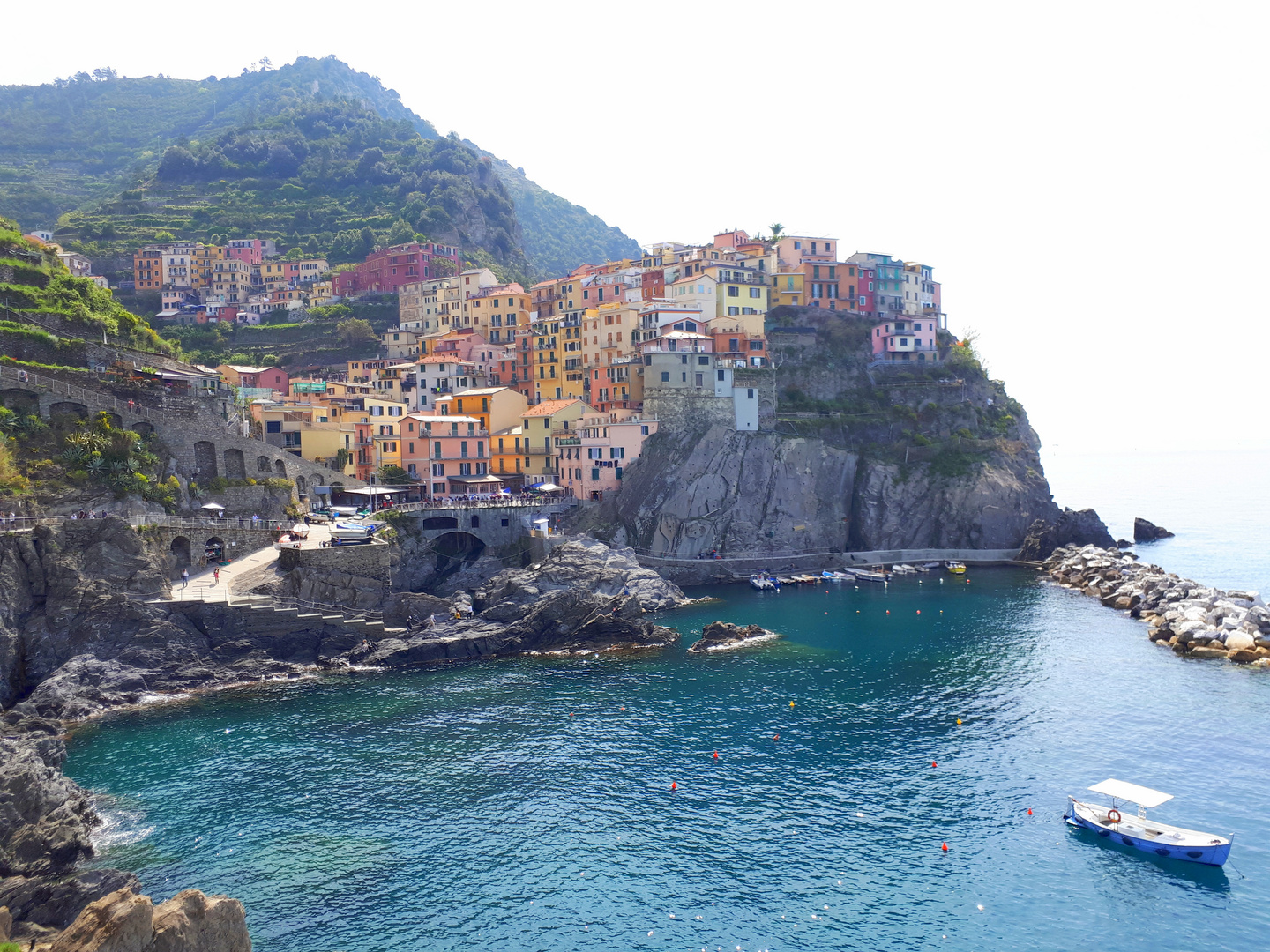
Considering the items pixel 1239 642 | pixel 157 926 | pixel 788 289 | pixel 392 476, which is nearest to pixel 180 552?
pixel 392 476

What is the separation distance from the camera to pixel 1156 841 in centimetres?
3031

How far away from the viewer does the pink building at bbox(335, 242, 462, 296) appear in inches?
4961

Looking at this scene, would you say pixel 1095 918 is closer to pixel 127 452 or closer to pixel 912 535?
pixel 127 452

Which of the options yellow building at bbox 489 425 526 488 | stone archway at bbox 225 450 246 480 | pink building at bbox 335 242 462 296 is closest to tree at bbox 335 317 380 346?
pink building at bbox 335 242 462 296

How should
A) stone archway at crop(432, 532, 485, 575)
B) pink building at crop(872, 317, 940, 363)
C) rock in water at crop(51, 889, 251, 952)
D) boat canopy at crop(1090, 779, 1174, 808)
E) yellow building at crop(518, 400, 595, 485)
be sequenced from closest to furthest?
1. rock in water at crop(51, 889, 251, 952)
2. boat canopy at crop(1090, 779, 1174, 808)
3. stone archway at crop(432, 532, 485, 575)
4. yellow building at crop(518, 400, 595, 485)
5. pink building at crop(872, 317, 940, 363)

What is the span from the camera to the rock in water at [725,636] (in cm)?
5628

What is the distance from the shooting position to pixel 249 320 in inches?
4719

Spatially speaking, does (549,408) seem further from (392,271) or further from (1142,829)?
(1142,829)

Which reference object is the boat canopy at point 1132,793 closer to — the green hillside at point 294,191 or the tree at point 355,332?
the tree at point 355,332

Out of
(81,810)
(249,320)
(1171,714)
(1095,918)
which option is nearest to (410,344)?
(249,320)

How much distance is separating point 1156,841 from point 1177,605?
35.5 meters

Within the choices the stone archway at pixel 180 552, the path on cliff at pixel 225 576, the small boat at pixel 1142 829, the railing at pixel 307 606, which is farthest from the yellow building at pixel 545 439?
the small boat at pixel 1142 829

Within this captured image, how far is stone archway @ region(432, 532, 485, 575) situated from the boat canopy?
47.8 metres

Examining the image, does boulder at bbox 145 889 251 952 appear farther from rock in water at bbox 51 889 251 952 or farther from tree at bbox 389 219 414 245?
tree at bbox 389 219 414 245
